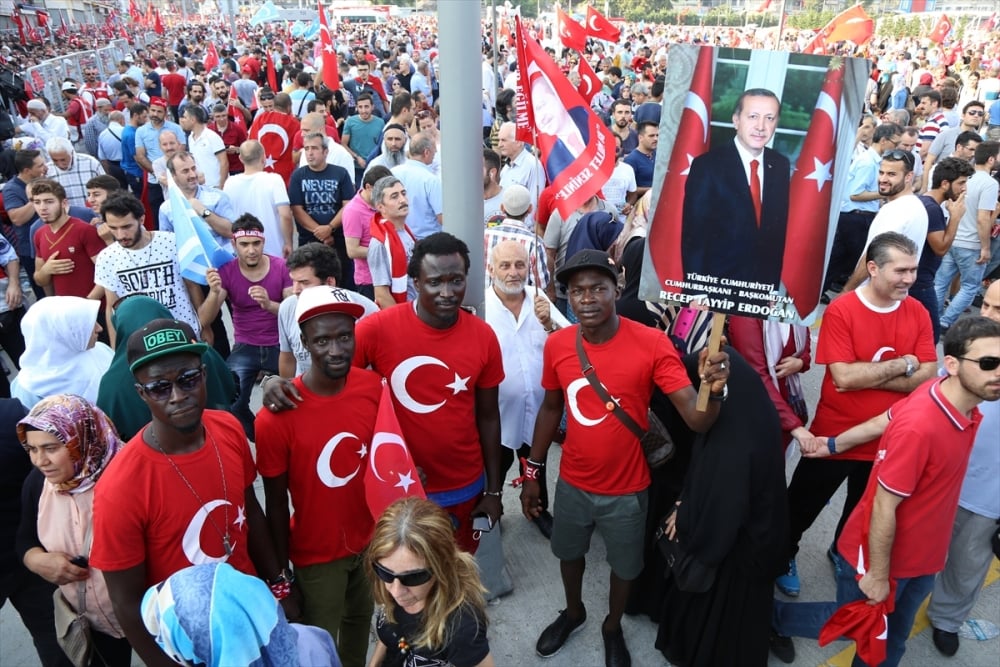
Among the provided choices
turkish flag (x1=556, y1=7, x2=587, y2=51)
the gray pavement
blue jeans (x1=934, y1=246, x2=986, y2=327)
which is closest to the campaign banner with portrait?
the gray pavement

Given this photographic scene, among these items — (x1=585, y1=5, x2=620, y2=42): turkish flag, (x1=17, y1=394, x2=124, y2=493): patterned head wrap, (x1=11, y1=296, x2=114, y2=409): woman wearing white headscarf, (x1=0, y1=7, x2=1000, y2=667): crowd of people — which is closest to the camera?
(x1=0, y1=7, x2=1000, y2=667): crowd of people

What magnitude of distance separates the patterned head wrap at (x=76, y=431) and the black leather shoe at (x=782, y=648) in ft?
10.7

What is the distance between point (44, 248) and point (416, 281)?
149 inches

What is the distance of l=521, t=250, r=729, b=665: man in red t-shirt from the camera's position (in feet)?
9.86

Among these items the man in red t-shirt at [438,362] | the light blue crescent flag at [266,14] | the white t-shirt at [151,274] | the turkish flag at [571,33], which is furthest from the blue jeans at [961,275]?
the light blue crescent flag at [266,14]

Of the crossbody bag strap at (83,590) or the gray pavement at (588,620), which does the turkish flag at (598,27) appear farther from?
the crossbody bag strap at (83,590)

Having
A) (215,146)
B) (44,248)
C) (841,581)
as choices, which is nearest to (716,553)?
(841,581)

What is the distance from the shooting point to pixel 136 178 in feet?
32.0

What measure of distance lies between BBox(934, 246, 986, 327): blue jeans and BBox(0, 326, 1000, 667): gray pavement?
3.75 meters

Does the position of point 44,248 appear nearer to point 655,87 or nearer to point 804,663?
point 804,663

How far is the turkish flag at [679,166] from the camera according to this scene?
2.48m

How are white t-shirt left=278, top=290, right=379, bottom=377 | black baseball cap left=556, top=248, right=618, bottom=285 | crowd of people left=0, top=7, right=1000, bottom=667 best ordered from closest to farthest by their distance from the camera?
crowd of people left=0, top=7, right=1000, bottom=667 < black baseball cap left=556, top=248, right=618, bottom=285 < white t-shirt left=278, top=290, right=379, bottom=377

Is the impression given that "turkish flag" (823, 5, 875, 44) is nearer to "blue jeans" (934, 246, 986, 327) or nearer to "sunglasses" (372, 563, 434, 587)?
"blue jeans" (934, 246, 986, 327)

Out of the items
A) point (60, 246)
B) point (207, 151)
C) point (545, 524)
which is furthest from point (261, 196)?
point (545, 524)
